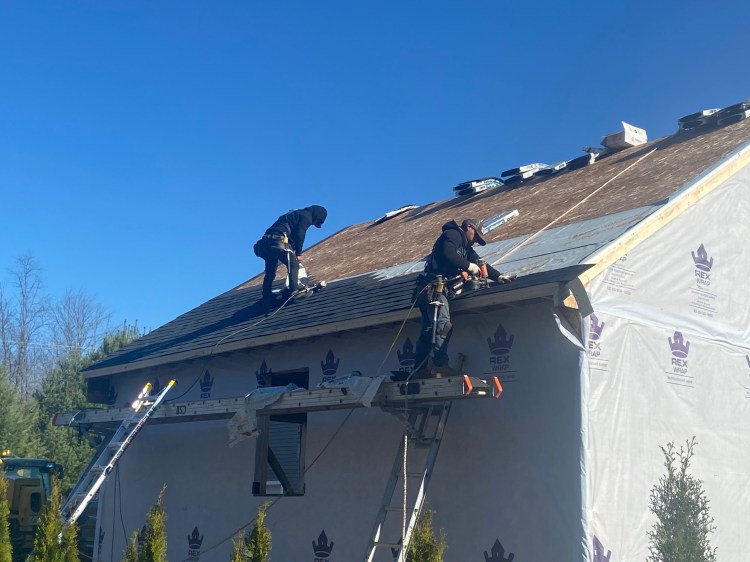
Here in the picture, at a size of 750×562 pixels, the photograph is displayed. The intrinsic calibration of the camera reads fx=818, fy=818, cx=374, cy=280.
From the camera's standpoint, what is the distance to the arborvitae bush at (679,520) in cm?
693

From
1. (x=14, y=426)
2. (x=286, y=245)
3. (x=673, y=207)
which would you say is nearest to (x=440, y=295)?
(x=673, y=207)

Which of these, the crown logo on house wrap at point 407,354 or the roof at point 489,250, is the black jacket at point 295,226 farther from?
the crown logo on house wrap at point 407,354

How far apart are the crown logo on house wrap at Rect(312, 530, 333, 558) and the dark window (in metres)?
0.69

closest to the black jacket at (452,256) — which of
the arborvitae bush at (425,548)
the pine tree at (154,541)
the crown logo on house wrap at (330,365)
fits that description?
the crown logo on house wrap at (330,365)

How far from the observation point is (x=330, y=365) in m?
9.85

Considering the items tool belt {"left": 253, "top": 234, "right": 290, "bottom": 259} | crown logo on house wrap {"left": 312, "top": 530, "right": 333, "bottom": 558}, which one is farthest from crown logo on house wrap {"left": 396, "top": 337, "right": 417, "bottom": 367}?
tool belt {"left": 253, "top": 234, "right": 290, "bottom": 259}

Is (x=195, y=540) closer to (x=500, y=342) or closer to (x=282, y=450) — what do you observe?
(x=282, y=450)

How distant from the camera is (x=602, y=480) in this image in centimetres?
701

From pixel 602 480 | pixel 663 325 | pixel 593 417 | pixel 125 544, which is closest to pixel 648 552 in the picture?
pixel 602 480

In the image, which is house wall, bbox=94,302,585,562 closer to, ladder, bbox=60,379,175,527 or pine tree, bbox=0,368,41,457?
ladder, bbox=60,379,175,527

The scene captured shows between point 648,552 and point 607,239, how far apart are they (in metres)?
2.79

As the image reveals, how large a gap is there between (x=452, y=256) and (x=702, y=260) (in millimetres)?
2898

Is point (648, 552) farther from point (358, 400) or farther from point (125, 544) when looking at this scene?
point (125, 544)

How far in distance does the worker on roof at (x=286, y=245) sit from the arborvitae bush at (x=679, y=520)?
19.9 feet
